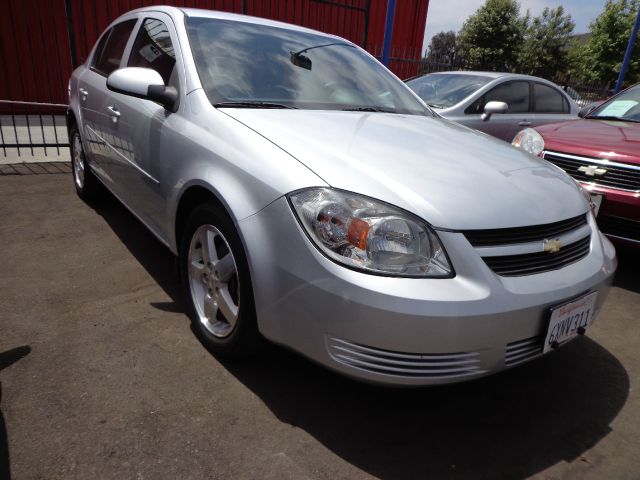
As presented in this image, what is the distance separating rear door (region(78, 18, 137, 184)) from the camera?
3320 mm

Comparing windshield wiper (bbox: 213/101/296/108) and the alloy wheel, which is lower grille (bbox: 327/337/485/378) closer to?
the alloy wheel

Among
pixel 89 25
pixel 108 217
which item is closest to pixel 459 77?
pixel 108 217

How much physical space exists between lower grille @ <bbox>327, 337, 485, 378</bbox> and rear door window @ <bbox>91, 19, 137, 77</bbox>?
2726mm

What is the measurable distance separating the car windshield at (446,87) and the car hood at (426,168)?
3.25 metres

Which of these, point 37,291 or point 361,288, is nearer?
point 361,288

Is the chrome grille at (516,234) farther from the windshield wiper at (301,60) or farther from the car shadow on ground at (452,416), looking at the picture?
the windshield wiper at (301,60)

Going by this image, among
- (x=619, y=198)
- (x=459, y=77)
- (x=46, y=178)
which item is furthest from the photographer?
(x=459, y=77)

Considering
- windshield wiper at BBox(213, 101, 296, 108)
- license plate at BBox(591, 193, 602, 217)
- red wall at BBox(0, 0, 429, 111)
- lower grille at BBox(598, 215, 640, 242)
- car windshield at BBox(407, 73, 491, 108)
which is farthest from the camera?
red wall at BBox(0, 0, 429, 111)

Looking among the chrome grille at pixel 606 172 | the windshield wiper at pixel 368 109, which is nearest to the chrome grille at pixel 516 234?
the windshield wiper at pixel 368 109

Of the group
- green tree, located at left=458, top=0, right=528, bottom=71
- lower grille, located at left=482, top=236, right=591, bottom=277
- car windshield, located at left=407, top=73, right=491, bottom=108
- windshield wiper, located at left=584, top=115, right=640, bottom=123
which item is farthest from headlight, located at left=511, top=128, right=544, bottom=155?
green tree, located at left=458, top=0, right=528, bottom=71

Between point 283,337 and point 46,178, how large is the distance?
4.59 m

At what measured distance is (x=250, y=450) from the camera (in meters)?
1.74

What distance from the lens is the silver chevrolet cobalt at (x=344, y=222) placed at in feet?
5.25

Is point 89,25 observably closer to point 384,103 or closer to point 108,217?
point 108,217
